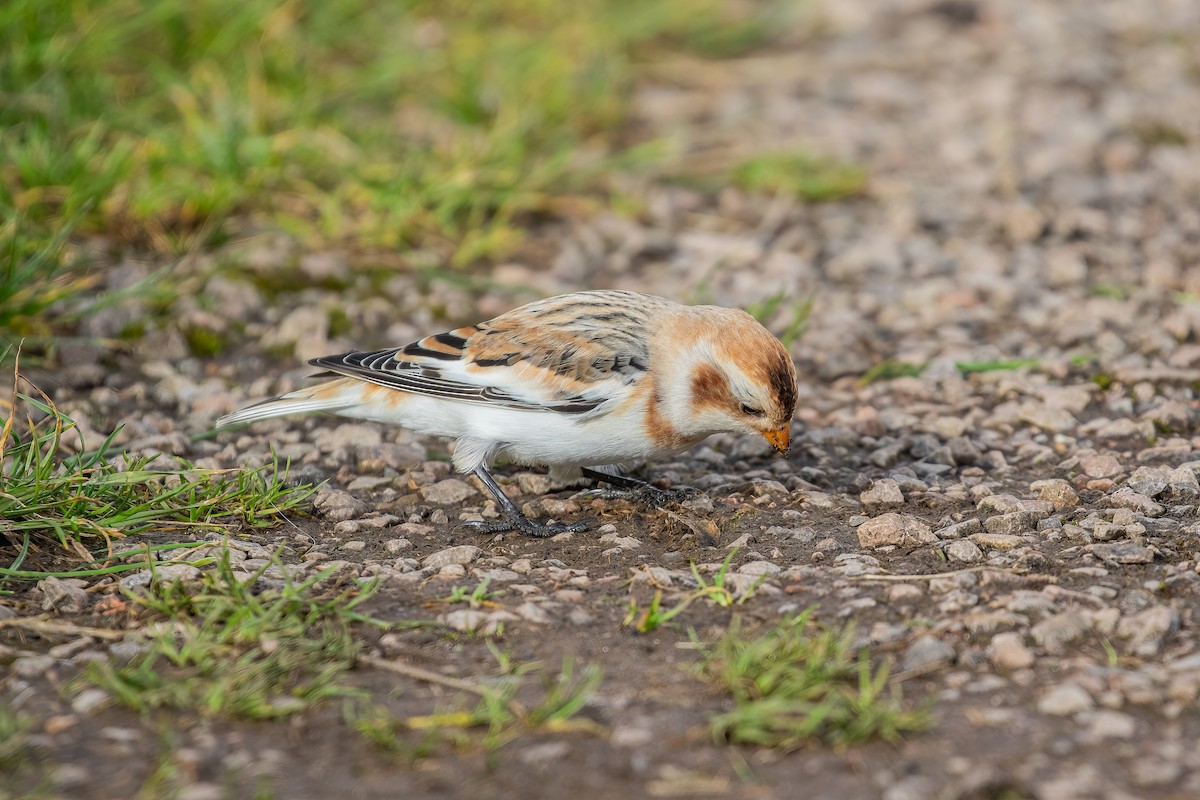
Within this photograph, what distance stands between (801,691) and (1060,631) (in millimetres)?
855

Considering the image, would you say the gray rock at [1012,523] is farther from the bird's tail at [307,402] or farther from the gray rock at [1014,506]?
the bird's tail at [307,402]

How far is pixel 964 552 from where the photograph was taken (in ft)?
13.5

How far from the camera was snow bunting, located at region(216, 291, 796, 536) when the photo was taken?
464 centimetres

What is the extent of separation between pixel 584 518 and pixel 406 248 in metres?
2.60

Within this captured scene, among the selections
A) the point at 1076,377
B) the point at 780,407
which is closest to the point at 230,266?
the point at 780,407

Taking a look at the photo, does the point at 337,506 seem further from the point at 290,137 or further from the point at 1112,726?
the point at 290,137

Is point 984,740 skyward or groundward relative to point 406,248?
groundward


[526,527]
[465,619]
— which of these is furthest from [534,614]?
[526,527]

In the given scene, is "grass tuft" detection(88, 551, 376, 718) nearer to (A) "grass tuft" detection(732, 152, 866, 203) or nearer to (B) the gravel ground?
(B) the gravel ground

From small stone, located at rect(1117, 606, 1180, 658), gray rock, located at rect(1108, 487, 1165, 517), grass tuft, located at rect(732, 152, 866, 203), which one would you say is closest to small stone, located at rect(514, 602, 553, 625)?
small stone, located at rect(1117, 606, 1180, 658)

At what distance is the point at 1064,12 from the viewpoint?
10.4 meters

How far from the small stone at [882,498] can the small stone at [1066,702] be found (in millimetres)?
1399

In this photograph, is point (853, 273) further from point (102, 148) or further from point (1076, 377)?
point (102, 148)

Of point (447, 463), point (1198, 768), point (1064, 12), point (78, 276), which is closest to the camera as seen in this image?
point (1198, 768)
